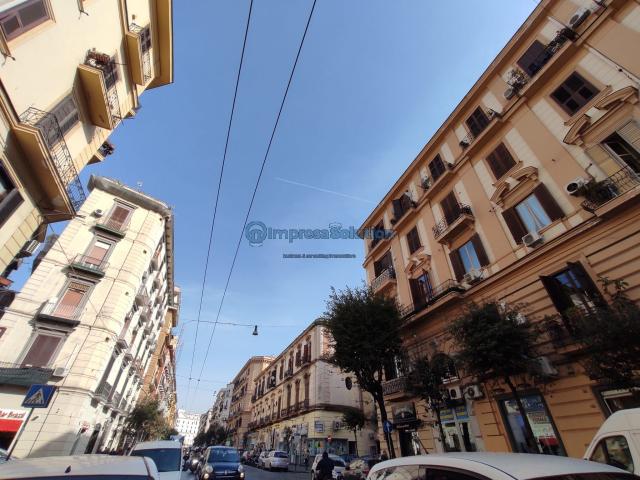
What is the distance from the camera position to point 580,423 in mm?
8633

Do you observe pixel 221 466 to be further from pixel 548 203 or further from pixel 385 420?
pixel 548 203

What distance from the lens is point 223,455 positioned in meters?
11.6

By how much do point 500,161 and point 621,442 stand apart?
12.3 m

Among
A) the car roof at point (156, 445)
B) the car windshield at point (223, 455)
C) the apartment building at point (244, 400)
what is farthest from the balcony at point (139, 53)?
the apartment building at point (244, 400)

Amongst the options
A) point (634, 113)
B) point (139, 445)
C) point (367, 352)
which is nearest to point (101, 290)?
point (139, 445)

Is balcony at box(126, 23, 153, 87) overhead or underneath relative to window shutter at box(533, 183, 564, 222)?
overhead

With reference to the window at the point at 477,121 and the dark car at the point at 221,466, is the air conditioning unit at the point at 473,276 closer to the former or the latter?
the window at the point at 477,121

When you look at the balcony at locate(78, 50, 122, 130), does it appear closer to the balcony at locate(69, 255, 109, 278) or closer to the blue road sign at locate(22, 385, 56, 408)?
the blue road sign at locate(22, 385, 56, 408)

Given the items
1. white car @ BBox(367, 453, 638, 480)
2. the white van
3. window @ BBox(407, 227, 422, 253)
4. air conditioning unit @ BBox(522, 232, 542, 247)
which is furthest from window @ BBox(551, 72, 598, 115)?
white car @ BBox(367, 453, 638, 480)

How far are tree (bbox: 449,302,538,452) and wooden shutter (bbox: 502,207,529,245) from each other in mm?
3495

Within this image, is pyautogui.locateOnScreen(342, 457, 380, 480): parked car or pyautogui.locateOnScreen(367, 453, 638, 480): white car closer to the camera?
pyautogui.locateOnScreen(367, 453, 638, 480): white car

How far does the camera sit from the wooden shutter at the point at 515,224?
473 inches

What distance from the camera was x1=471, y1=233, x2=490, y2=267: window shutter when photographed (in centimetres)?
1339

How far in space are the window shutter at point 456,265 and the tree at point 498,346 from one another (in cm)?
429
